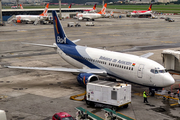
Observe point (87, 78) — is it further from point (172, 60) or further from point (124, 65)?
point (172, 60)

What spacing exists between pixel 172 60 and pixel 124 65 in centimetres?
977

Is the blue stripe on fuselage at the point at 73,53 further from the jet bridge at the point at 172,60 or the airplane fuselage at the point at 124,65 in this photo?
the jet bridge at the point at 172,60

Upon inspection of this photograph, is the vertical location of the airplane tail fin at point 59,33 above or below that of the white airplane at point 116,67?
above

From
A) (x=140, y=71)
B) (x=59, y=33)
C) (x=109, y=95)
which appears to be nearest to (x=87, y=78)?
(x=109, y=95)

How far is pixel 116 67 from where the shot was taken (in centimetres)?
3195

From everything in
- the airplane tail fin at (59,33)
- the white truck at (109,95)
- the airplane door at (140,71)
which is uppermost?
the airplane tail fin at (59,33)

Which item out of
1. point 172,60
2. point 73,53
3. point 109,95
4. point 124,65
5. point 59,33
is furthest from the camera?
point 59,33

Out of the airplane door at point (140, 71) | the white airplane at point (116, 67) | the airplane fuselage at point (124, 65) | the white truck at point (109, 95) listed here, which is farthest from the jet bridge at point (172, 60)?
the white truck at point (109, 95)

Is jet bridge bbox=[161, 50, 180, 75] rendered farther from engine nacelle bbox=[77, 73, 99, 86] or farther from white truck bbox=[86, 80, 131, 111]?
white truck bbox=[86, 80, 131, 111]

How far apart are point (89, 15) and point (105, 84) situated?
418 ft

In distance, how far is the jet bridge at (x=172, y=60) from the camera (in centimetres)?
3630

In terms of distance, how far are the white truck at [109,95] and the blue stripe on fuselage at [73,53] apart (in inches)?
334

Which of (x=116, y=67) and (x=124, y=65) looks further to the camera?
(x=116, y=67)

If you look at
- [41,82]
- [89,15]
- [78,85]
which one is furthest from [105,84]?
[89,15]
